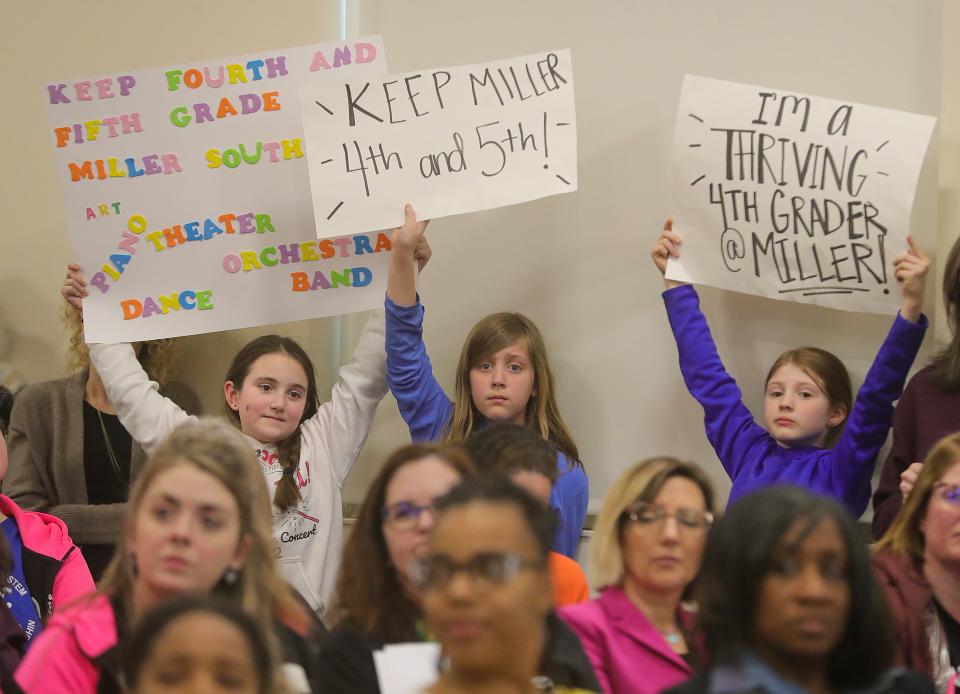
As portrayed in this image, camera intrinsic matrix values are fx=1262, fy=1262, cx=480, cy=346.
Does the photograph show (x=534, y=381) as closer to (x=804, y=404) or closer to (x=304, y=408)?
(x=304, y=408)

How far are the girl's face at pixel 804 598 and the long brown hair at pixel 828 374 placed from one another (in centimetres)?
154

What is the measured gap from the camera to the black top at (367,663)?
2131 mm

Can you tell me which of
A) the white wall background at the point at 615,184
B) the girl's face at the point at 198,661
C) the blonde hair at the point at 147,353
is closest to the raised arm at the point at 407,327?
the white wall background at the point at 615,184

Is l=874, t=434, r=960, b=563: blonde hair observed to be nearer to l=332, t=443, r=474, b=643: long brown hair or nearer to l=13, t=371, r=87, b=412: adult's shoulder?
l=332, t=443, r=474, b=643: long brown hair

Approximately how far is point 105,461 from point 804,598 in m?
2.86

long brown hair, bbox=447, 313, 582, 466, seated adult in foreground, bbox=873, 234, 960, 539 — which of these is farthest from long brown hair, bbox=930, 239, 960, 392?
long brown hair, bbox=447, 313, 582, 466

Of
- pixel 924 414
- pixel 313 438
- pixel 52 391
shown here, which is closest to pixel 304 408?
pixel 313 438

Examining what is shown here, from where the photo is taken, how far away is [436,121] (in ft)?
12.1

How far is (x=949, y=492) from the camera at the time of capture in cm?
255

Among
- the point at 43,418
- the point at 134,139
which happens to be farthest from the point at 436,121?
the point at 43,418

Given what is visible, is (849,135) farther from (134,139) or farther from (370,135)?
(134,139)

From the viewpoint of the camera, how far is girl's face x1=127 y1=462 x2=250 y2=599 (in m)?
2.25

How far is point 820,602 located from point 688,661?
0.58 metres

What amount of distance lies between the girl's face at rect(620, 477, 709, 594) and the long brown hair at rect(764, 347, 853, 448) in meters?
1.06
